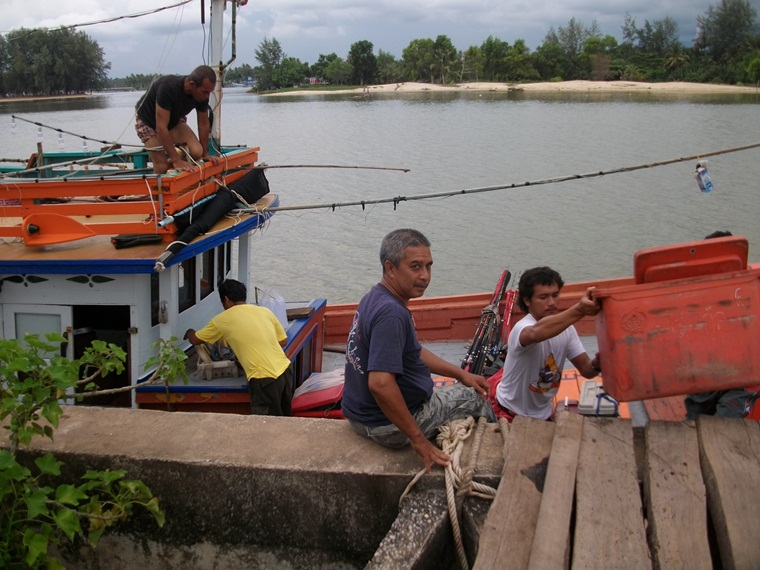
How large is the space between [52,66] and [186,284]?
184 ft

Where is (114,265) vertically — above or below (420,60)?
below

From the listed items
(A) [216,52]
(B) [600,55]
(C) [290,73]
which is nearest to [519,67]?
(B) [600,55]

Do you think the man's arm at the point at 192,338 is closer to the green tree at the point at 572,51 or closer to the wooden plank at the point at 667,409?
the wooden plank at the point at 667,409

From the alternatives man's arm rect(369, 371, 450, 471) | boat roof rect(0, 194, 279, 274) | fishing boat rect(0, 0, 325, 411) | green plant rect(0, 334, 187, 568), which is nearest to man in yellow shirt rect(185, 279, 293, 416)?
fishing boat rect(0, 0, 325, 411)

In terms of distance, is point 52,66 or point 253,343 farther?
point 52,66

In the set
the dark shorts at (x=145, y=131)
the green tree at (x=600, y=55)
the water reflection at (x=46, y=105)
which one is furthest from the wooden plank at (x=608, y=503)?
the green tree at (x=600, y=55)

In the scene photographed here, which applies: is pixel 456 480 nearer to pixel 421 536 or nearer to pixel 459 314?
pixel 421 536

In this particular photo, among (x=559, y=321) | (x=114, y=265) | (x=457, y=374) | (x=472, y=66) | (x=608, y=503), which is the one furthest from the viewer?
(x=472, y=66)

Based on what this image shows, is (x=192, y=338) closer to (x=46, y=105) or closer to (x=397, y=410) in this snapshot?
(x=397, y=410)

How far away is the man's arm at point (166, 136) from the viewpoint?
24.6 feet

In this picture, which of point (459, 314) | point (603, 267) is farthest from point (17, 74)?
point (459, 314)

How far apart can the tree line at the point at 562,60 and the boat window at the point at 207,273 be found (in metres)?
85.7

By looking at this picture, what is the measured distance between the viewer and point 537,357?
432cm

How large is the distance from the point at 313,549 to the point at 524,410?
60.8 inches
